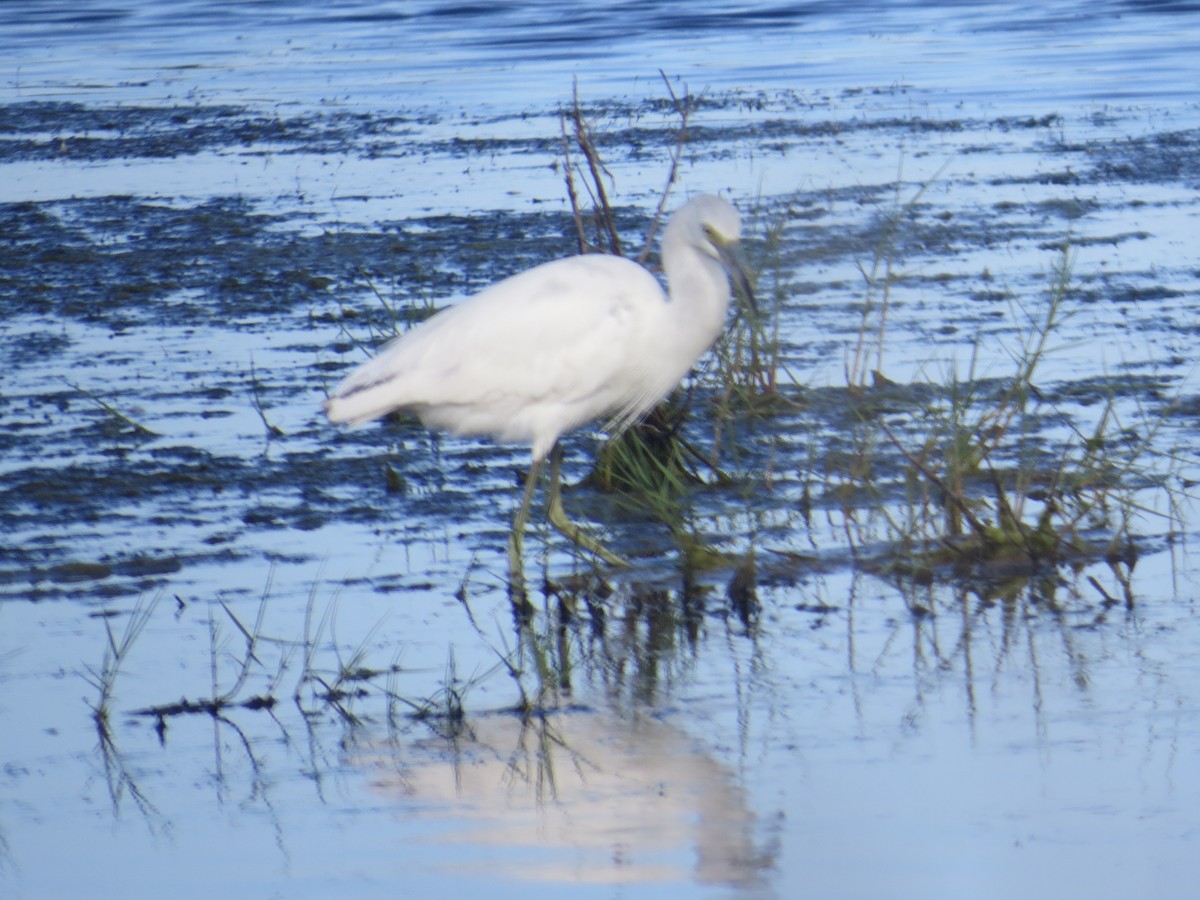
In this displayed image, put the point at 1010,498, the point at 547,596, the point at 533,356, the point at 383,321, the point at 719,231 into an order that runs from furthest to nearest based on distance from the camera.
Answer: the point at 383,321
the point at 1010,498
the point at 533,356
the point at 719,231
the point at 547,596

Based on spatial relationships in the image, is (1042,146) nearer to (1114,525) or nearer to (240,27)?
(1114,525)

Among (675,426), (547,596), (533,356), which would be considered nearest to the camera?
(547,596)

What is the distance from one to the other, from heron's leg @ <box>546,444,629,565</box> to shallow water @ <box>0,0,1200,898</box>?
6 cm

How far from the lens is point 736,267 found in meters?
5.29

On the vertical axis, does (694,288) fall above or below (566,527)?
above

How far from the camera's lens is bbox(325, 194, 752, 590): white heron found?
5422 mm

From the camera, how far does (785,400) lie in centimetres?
676

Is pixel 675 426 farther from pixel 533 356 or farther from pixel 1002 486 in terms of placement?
pixel 1002 486

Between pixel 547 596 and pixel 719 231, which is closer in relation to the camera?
pixel 547 596

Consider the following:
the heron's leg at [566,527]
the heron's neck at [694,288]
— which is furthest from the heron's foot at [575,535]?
the heron's neck at [694,288]

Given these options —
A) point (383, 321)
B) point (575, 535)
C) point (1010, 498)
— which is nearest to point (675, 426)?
point (575, 535)

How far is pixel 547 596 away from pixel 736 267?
37.5 inches

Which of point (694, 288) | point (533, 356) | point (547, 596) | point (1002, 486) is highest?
point (694, 288)

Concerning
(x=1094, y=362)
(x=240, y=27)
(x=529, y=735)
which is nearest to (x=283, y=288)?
(x=1094, y=362)
